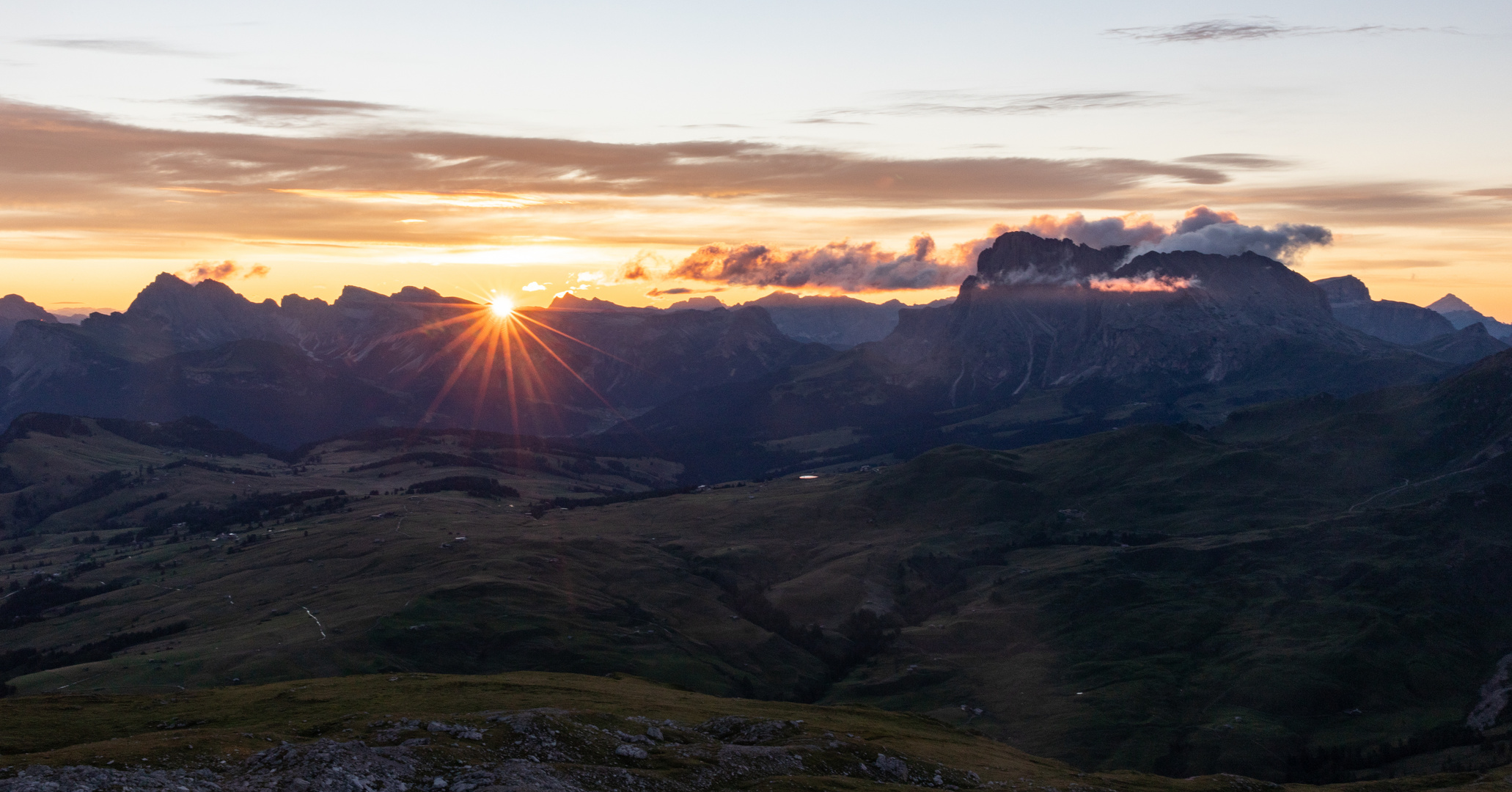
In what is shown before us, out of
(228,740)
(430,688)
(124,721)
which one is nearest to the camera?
(228,740)

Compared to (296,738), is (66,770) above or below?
above

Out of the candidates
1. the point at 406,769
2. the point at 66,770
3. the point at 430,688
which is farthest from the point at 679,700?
the point at 66,770

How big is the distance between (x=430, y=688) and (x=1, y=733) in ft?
200

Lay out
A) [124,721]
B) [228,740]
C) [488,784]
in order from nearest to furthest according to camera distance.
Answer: [488,784] → [228,740] → [124,721]

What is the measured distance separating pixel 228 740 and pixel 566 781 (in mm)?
35147

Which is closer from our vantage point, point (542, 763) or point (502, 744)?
point (542, 763)

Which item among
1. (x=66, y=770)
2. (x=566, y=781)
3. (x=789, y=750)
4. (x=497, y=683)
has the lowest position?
(x=497, y=683)

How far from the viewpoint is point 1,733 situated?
408 feet

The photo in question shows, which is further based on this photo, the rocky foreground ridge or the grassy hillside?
the grassy hillside

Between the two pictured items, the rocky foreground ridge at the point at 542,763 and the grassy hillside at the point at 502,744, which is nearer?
the rocky foreground ridge at the point at 542,763

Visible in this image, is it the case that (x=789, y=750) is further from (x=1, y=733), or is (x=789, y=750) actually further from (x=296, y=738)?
(x=1, y=733)

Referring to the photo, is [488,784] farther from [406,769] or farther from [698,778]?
[698,778]

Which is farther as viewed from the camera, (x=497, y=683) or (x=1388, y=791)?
(x=497, y=683)

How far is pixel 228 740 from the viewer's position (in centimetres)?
11250
